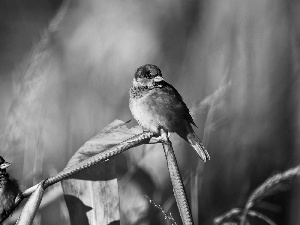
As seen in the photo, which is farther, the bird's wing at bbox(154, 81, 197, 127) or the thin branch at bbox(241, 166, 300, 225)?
the bird's wing at bbox(154, 81, 197, 127)

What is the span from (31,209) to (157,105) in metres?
1.12

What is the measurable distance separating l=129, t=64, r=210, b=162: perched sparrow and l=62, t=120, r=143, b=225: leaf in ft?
2.17

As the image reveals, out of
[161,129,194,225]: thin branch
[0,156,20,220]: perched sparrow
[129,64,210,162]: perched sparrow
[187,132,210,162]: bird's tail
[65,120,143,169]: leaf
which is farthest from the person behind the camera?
[129,64,210,162]: perched sparrow

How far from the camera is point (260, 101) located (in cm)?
245

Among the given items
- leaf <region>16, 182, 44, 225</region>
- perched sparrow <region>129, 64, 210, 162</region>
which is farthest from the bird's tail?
leaf <region>16, 182, 44, 225</region>

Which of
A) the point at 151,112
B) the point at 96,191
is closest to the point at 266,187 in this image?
the point at 96,191

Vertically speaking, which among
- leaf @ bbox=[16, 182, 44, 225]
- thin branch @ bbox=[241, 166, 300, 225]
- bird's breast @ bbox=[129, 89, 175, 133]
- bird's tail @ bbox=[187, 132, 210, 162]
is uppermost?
bird's breast @ bbox=[129, 89, 175, 133]

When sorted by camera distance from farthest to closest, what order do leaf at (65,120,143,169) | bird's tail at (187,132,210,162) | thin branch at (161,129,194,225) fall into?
bird's tail at (187,132,210,162) → leaf at (65,120,143,169) → thin branch at (161,129,194,225)

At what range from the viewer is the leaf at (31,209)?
106cm

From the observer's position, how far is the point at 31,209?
1.07m

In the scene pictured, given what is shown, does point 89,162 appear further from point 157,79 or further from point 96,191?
point 157,79

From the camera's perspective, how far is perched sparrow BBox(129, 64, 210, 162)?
2059 millimetres

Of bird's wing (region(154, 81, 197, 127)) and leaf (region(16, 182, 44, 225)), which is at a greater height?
bird's wing (region(154, 81, 197, 127))

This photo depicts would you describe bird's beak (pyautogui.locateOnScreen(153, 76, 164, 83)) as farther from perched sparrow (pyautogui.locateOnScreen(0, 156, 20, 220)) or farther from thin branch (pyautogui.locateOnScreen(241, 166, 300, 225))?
perched sparrow (pyautogui.locateOnScreen(0, 156, 20, 220))
